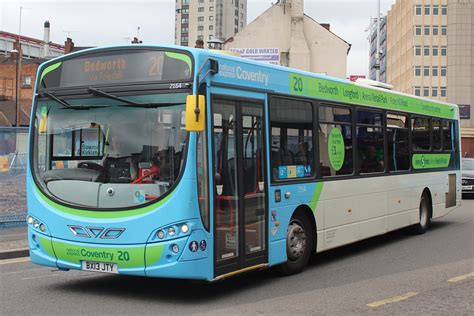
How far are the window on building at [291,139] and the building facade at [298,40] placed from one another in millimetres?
30666

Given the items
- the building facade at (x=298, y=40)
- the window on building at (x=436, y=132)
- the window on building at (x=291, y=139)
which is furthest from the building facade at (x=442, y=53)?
the window on building at (x=291, y=139)

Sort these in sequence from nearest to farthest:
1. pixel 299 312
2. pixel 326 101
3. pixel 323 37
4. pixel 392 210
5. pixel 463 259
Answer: pixel 299 312 → pixel 326 101 → pixel 463 259 → pixel 392 210 → pixel 323 37

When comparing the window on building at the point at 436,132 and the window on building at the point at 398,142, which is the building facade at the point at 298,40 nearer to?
the window on building at the point at 436,132

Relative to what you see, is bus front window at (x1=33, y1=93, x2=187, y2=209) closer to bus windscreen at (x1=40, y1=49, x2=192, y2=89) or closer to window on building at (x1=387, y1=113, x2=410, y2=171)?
bus windscreen at (x1=40, y1=49, x2=192, y2=89)

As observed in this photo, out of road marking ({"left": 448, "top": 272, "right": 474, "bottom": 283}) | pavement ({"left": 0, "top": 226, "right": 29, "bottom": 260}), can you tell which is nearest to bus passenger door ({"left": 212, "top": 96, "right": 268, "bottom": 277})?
road marking ({"left": 448, "top": 272, "right": 474, "bottom": 283})

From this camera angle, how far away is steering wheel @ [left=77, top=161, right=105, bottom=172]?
22.6ft

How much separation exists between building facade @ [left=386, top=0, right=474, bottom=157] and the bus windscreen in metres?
85.2

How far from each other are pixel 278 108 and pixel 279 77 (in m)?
0.45

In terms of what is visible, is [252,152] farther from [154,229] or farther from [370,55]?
[370,55]

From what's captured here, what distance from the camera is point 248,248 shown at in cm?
734

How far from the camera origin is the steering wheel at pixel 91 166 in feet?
22.6

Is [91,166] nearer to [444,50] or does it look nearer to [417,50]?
[417,50]

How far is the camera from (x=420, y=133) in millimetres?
13078

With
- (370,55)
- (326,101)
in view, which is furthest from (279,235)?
(370,55)
